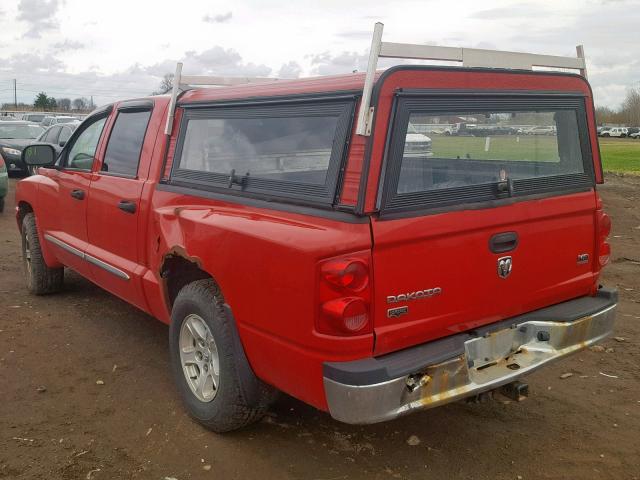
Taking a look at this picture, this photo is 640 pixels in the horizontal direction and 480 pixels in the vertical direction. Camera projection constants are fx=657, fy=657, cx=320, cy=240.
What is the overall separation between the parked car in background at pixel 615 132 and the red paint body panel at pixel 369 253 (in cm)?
8567

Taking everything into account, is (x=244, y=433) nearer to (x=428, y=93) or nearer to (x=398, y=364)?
(x=398, y=364)

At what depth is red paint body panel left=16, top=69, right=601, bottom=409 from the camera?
110 inches

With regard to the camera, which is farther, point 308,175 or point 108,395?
point 108,395

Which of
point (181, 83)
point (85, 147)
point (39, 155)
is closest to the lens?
point (181, 83)

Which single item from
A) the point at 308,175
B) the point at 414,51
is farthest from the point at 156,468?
the point at 414,51

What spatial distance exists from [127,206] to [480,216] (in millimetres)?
2350

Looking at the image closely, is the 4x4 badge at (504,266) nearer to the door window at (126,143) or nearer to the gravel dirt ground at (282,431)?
the gravel dirt ground at (282,431)

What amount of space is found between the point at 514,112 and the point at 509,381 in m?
1.38

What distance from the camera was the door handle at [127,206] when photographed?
4.26 m

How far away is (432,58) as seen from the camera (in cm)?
301

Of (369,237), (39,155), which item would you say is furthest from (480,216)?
(39,155)

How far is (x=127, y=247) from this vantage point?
4.41 meters

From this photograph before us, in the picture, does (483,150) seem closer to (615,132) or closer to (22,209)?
(22,209)

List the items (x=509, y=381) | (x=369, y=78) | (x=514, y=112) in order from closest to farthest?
(x=369, y=78) < (x=509, y=381) < (x=514, y=112)
